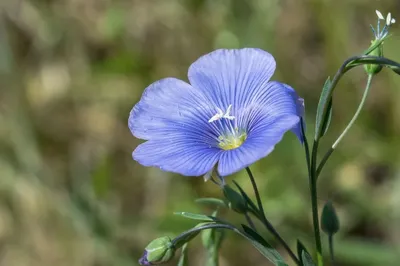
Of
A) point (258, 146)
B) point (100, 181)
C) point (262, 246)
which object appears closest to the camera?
point (258, 146)

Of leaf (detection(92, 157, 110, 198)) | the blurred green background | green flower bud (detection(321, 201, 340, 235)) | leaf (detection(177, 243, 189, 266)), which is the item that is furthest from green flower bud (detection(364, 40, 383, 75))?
leaf (detection(92, 157, 110, 198))

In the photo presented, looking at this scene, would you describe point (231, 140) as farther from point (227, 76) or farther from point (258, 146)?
point (258, 146)

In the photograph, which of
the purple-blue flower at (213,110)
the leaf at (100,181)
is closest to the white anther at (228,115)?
the purple-blue flower at (213,110)

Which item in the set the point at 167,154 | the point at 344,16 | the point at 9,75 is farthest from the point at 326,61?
the point at 167,154

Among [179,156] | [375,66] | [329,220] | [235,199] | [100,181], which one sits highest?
[375,66]

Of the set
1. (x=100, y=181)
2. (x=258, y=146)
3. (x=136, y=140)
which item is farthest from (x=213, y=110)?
(x=136, y=140)

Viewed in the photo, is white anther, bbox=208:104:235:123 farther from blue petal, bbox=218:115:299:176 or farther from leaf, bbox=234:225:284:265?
leaf, bbox=234:225:284:265
